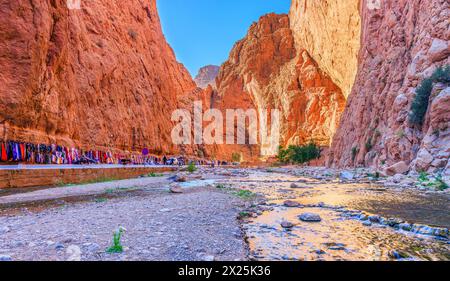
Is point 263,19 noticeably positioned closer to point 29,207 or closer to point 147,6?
point 147,6

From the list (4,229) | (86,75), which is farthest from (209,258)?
(86,75)

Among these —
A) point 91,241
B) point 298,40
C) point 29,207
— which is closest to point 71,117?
point 29,207

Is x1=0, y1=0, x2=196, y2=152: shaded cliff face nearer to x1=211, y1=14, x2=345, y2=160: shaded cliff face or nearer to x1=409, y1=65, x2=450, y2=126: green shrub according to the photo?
x1=409, y1=65, x2=450, y2=126: green shrub

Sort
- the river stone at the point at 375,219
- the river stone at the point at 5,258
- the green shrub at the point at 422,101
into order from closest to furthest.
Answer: the river stone at the point at 5,258 < the river stone at the point at 375,219 < the green shrub at the point at 422,101

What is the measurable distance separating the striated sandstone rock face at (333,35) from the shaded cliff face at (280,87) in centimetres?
453

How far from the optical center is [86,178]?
13250 millimetres

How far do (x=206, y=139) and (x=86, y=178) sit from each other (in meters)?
55.0

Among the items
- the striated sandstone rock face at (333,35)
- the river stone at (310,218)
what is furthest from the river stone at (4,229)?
the striated sandstone rock face at (333,35)

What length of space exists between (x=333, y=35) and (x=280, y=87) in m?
28.3

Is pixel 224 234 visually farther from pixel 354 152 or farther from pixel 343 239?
pixel 354 152

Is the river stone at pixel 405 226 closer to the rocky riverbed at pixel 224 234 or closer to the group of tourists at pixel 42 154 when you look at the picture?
the rocky riverbed at pixel 224 234

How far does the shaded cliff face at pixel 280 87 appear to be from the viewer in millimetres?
63719

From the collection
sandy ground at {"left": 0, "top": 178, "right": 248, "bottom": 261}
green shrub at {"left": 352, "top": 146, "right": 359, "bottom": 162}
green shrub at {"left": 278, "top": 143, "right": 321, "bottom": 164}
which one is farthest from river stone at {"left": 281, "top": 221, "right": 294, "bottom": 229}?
green shrub at {"left": 278, "top": 143, "right": 321, "bottom": 164}

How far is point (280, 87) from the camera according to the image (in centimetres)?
7938
